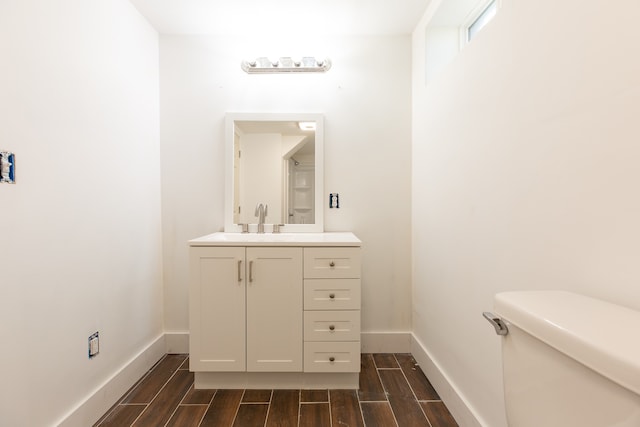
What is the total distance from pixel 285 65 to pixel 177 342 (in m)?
2.12

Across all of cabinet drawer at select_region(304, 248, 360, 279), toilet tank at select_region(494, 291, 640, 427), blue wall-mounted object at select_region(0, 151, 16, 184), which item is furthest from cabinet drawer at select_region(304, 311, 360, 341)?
blue wall-mounted object at select_region(0, 151, 16, 184)

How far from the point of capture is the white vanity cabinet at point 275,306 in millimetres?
1660

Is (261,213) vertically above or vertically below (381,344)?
above

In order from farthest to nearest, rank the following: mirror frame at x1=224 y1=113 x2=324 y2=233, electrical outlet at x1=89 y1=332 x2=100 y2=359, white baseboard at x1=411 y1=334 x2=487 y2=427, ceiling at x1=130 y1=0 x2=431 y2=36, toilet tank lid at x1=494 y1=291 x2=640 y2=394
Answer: mirror frame at x1=224 y1=113 x2=324 y2=233, ceiling at x1=130 y1=0 x2=431 y2=36, electrical outlet at x1=89 y1=332 x2=100 y2=359, white baseboard at x1=411 y1=334 x2=487 y2=427, toilet tank lid at x1=494 y1=291 x2=640 y2=394

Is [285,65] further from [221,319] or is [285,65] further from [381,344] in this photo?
[381,344]

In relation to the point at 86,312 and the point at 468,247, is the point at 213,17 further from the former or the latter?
the point at 468,247

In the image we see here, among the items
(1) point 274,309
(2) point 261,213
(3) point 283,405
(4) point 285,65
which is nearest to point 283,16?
(4) point 285,65

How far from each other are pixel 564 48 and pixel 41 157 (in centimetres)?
190

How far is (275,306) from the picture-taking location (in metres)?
1.67

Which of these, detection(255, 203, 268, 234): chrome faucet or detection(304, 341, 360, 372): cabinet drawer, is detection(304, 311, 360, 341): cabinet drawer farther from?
detection(255, 203, 268, 234): chrome faucet

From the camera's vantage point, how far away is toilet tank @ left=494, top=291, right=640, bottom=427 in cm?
46

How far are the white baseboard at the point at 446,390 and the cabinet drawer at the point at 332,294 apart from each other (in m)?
0.58

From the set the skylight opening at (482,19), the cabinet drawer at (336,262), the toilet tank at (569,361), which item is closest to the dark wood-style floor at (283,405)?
the cabinet drawer at (336,262)

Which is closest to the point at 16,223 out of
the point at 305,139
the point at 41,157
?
the point at 41,157
